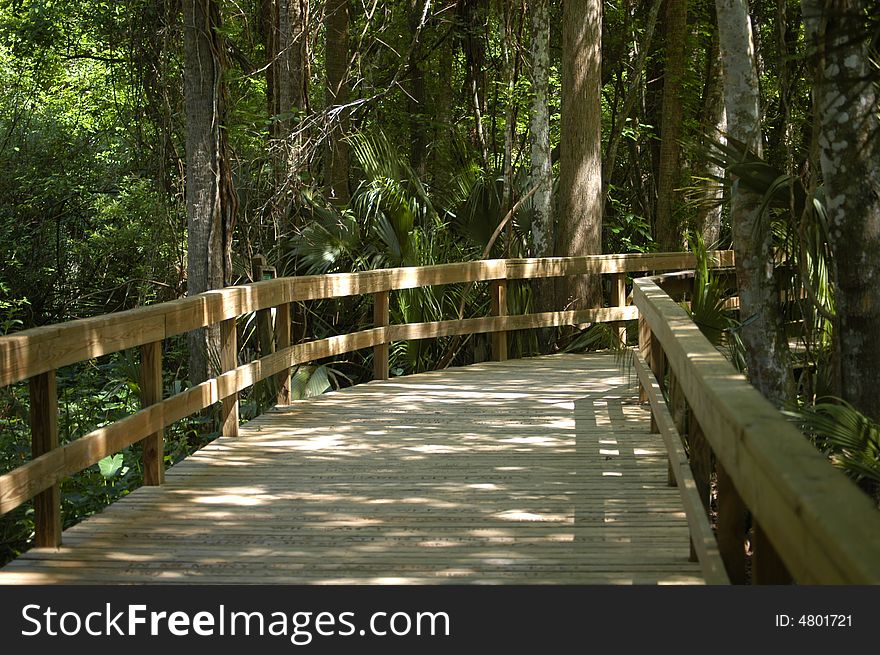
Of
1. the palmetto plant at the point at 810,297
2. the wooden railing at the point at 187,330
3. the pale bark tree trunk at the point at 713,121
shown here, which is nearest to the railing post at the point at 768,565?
the palmetto plant at the point at 810,297

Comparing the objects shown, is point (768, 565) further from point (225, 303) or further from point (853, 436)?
point (225, 303)

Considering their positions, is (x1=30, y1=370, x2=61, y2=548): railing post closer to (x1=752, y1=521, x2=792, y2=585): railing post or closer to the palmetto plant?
(x1=752, y1=521, x2=792, y2=585): railing post

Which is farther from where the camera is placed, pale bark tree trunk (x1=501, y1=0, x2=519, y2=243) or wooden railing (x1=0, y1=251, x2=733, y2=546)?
pale bark tree trunk (x1=501, y1=0, x2=519, y2=243)

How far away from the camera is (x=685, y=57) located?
53.4 ft

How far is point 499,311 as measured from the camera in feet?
38.8

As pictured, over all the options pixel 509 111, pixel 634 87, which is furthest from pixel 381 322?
pixel 634 87

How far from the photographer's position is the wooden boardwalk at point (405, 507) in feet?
15.8

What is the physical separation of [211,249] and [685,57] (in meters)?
8.73

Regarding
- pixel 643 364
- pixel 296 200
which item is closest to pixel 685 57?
pixel 296 200

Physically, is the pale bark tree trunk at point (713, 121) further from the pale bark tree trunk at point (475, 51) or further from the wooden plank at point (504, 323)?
the pale bark tree trunk at point (475, 51)

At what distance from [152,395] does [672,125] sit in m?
11.7

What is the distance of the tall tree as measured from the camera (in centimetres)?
1363

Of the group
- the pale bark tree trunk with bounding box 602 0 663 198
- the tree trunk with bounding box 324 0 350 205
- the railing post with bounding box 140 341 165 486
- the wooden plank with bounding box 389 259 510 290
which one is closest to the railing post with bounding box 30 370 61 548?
the railing post with bounding box 140 341 165 486

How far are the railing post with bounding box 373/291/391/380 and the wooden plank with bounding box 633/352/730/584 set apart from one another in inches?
152
